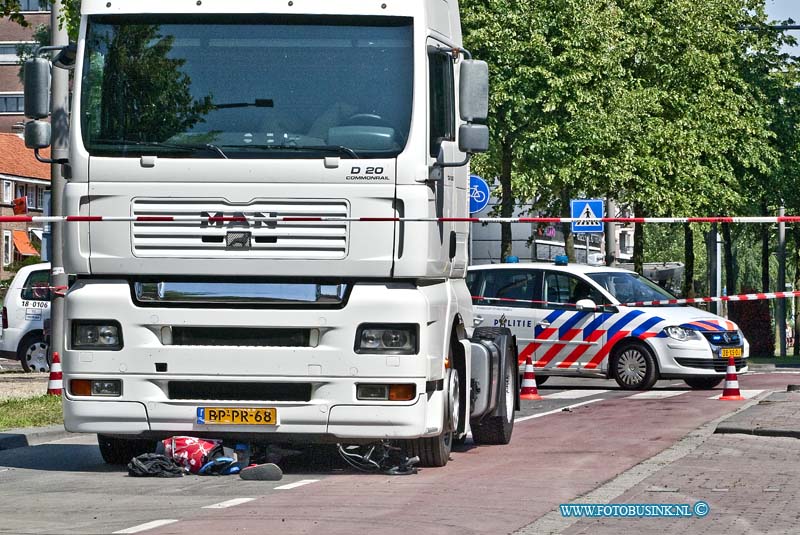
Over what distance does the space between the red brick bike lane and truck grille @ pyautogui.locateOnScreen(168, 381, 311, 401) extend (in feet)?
2.05

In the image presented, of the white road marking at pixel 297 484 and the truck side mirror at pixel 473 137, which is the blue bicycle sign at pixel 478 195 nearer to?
the truck side mirror at pixel 473 137

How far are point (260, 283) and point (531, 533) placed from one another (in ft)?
10.9

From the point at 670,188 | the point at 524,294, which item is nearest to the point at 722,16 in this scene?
the point at 670,188

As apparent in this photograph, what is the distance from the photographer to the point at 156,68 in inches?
439

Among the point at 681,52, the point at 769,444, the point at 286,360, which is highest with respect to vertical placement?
the point at 681,52

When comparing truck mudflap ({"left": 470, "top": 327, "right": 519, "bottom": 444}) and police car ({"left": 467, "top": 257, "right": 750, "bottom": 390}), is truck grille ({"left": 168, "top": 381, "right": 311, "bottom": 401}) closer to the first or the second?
truck mudflap ({"left": 470, "top": 327, "right": 519, "bottom": 444})

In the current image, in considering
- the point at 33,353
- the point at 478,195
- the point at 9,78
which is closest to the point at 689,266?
the point at 478,195

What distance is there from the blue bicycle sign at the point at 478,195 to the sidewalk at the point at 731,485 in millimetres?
8957

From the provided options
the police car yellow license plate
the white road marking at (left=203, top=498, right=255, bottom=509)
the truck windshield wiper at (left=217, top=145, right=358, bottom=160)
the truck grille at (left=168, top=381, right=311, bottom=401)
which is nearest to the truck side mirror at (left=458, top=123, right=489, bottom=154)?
the truck windshield wiper at (left=217, top=145, right=358, bottom=160)

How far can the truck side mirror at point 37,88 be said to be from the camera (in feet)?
36.7

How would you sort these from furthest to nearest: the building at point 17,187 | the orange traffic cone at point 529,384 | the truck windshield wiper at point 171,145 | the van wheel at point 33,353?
the building at point 17,187 < the van wheel at point 33,353 < the orange traffic cone at point 529,384 < the truck windshield wiper at point 171,145

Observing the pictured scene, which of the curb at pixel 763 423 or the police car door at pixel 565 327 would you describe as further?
the police car door at pixel 565 327

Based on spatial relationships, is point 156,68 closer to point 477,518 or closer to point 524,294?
point 477,518

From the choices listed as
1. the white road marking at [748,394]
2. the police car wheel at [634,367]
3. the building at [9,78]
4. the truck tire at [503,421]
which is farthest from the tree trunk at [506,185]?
the building at [9,78]
